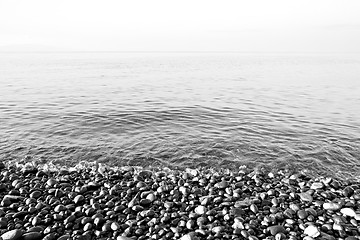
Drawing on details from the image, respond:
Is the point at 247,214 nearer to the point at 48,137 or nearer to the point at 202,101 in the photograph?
the point at 48,137

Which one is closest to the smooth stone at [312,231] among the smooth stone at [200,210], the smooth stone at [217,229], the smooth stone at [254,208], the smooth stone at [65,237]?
the smooth stone at [254,208]

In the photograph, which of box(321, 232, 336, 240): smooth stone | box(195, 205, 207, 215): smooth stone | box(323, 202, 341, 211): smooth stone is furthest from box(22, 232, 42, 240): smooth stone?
box(323, 202, 341, 211): smooth stone

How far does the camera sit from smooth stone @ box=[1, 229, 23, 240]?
6508 mm

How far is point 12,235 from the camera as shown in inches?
258

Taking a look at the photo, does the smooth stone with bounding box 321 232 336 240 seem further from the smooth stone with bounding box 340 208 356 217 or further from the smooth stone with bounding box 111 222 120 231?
the smooth stone with bounding box 111 222 120 231

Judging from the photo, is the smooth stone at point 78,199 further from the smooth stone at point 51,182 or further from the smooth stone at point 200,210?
the smooth stone at point 200,210

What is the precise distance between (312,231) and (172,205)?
437 centimetres

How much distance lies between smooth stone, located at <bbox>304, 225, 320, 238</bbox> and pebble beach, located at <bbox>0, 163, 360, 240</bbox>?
0.08ft

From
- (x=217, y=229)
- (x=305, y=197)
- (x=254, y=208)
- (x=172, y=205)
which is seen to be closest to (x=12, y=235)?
(x=172, y=205)

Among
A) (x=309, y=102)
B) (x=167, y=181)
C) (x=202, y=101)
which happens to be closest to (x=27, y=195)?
(x=167, y=181)

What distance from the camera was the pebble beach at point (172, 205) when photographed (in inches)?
273

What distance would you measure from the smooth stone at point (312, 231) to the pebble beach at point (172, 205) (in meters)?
0.03

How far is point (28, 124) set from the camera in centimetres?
1828

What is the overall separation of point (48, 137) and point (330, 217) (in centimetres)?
1593
